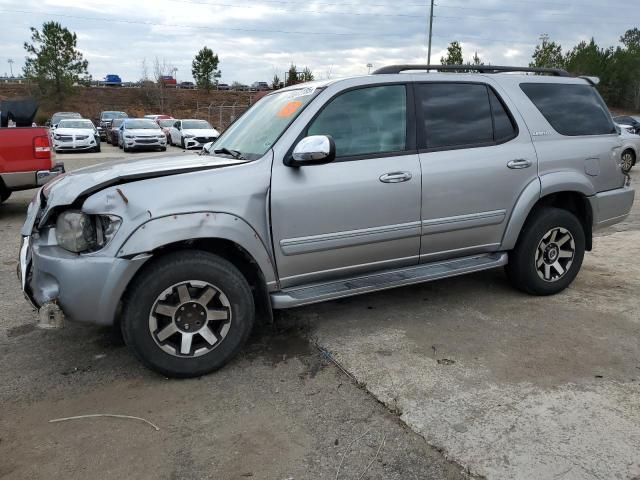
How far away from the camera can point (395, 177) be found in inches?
145

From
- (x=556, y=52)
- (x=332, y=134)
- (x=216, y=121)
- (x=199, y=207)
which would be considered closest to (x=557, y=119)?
(x=332, y=134)

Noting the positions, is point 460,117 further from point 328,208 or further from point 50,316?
point 50,316

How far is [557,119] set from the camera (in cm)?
448

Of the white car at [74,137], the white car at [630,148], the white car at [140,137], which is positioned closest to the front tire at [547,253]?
the white car at [630,148]

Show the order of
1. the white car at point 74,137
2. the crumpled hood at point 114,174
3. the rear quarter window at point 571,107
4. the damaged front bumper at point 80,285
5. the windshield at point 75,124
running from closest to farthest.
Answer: the damaged front bumper at point 80,285
the crumpled hood at point 114,174
the rear quarter window at point 571,107
the white car at point 74,137
the windshield at point 75,124

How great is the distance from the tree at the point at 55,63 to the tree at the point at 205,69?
13020 mm

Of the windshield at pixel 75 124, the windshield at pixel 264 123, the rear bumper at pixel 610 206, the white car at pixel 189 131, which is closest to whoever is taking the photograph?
the windshield at pixel 264 123

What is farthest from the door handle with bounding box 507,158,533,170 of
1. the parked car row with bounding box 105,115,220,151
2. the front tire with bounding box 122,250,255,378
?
the parked car row with bounding box 105,115,220,151

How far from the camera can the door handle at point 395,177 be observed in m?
3.65

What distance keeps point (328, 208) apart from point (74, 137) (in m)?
20.1

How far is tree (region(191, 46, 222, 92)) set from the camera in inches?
2304

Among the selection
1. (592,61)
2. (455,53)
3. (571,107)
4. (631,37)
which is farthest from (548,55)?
(631,37)

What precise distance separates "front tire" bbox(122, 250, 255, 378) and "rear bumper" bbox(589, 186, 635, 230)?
325 cm

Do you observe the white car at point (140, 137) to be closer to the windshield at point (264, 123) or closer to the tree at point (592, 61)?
the windshield at point (264, 123)
